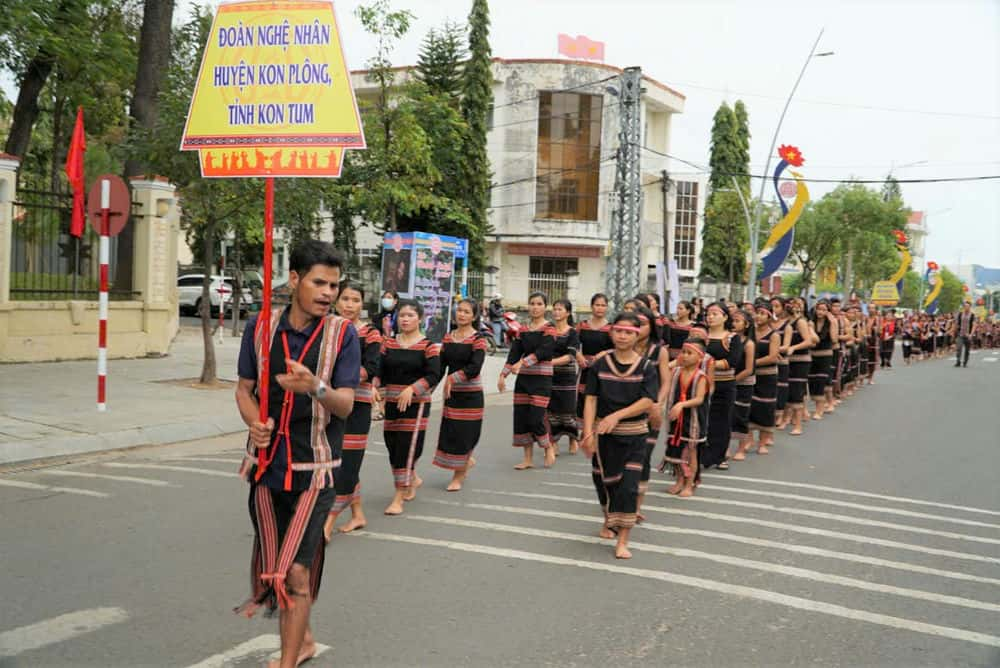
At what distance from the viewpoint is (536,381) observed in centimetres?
987

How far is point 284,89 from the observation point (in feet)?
16.5

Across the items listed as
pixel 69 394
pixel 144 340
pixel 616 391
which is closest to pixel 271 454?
pixel 616 391

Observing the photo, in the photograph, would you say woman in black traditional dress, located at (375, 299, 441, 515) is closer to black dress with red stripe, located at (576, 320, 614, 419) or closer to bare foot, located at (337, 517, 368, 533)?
bare foot, located at (337, 517, 368, 533)

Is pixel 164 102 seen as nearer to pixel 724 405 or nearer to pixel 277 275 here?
pixel 724 405

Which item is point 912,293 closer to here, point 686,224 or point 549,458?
→ point 686,224

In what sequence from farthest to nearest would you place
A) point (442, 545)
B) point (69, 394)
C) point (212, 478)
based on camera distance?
point (69, 394) < point (212, 478) < point (442, 545)

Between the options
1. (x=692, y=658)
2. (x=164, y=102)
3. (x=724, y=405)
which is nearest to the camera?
(x=692, y=658)

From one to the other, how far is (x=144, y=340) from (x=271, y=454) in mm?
14428

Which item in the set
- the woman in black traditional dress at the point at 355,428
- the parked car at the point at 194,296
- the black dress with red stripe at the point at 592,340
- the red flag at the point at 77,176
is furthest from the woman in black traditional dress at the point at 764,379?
the parked car at the point at 194,296

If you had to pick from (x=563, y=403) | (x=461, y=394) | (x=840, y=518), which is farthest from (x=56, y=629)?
(x=563, y=403)

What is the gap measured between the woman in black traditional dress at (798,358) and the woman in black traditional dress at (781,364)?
9 cm

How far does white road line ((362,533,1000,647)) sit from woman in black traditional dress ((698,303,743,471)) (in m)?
3.57

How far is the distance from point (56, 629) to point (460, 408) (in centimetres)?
416

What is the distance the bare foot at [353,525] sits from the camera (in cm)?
650
